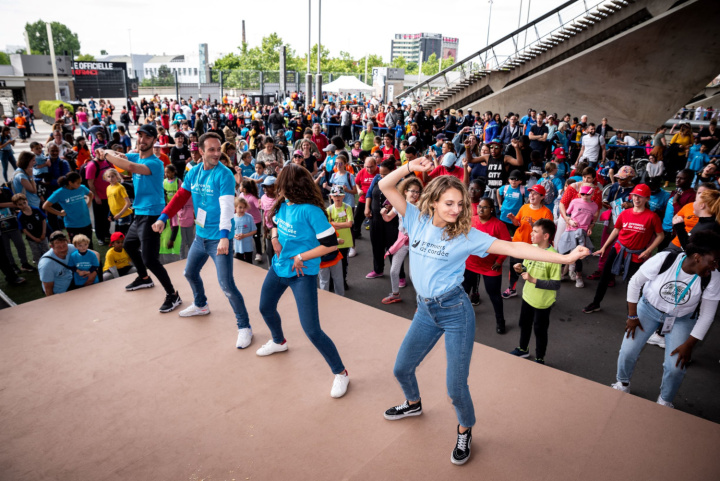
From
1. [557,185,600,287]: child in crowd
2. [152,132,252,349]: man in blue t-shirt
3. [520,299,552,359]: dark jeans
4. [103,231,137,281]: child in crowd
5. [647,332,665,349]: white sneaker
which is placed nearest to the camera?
[152,132,252,349]: man in blue t-shirt

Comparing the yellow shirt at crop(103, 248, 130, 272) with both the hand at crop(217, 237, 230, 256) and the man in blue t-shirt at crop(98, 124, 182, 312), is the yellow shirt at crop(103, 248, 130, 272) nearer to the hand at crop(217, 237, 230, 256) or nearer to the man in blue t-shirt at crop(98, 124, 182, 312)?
the man in blue t-shirt at crop(98, 124, 182, 312)

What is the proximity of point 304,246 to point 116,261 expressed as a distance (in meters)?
3.91

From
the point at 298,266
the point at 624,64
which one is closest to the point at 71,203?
the point at 298,266

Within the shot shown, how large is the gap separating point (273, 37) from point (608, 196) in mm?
→ 62171

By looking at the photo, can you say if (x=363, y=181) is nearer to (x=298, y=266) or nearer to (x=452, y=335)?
(x=298, y=266)

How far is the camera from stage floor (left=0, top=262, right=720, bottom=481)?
272 cm

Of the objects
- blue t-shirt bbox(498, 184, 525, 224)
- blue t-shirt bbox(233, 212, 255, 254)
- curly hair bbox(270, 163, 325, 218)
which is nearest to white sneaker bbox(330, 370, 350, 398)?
curly hair bbox(270, 163, 325, 218)

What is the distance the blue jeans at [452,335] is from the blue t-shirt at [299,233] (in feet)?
3.03

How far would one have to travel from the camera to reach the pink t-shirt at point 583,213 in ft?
20.9

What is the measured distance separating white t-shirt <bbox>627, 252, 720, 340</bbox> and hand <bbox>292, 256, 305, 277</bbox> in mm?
2737

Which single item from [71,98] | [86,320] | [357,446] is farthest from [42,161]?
[71,98]

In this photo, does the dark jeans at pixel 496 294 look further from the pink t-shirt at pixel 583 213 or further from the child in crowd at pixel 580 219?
the pink t-shirt at pixel 583 213

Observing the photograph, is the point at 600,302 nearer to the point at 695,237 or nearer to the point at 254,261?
the point at 695,237

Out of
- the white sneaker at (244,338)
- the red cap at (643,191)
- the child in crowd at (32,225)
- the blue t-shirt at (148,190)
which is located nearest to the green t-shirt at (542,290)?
the red cap at (643,191)
